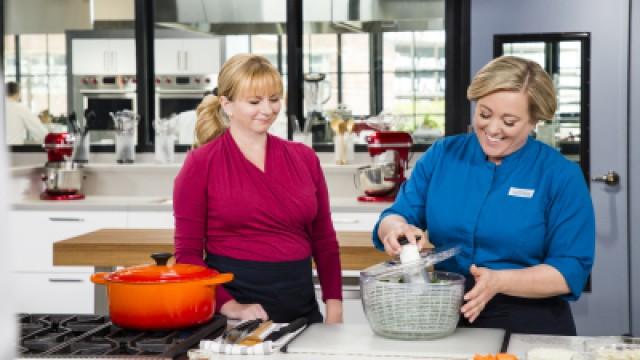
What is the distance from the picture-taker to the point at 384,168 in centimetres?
474

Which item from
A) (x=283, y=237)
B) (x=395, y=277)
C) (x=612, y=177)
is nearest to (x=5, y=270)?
(x=395, y=277)

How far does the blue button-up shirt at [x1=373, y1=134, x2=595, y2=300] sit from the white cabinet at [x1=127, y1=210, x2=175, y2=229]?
2784mm

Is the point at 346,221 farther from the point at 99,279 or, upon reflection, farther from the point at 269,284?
the point at 99,279

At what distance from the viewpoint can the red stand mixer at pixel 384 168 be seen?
470 centimetres

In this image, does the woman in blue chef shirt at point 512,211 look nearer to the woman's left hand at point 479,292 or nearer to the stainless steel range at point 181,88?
the woman's left hand at point 479,292

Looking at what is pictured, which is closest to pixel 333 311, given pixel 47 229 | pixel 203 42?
pixel 47 229

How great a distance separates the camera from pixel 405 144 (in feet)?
15.4

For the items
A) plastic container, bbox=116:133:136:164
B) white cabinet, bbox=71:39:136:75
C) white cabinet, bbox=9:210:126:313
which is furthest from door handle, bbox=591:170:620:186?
white cabinet, bbox=71:39:136:75

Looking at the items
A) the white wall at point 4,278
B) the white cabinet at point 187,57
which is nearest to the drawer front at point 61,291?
the white cabinet at point 187,57

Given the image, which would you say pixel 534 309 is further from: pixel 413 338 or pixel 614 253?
pixel 614 253

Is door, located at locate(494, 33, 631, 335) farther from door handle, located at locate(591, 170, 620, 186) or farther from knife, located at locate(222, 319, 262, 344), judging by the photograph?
knife, located at locate(222, 319, 262, 344)

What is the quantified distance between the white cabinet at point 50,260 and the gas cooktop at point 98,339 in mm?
2970

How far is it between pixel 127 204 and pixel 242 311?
2913 millimetres

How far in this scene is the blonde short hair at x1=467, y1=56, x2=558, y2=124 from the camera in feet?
6.59
